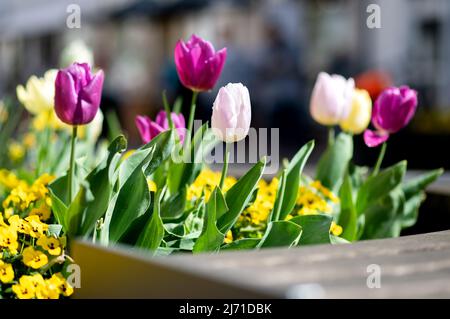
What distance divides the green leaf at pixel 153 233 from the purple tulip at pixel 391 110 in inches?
26.4

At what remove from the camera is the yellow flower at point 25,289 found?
1.44 metres

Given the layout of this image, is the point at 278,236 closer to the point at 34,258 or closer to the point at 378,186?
the point at 34,258

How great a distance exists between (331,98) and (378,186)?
0.25m

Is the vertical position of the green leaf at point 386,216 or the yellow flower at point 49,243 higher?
the yellow flower at point 49,243

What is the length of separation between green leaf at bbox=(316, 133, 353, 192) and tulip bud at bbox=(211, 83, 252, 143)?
A: 26.2 inches

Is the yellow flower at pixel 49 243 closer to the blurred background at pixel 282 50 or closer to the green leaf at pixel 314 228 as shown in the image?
the green leaf at pixel 314 228

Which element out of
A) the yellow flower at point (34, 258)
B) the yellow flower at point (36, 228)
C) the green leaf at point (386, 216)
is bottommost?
the green leaf at point (386, 216)

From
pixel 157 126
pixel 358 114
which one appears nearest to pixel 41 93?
pixel 157 126

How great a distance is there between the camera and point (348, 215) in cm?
195

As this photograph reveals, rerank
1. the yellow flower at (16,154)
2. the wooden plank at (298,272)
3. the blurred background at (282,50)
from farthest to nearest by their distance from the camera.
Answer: the blurred background at (282,50), the yellow flower at (16,154), the wooden plank at (298,272)

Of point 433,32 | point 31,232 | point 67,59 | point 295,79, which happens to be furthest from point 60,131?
point 433,32

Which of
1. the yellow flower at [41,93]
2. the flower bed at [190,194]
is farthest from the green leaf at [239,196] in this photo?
the yellow flower at [41,93]

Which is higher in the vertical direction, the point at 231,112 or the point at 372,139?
the point at 231,112
